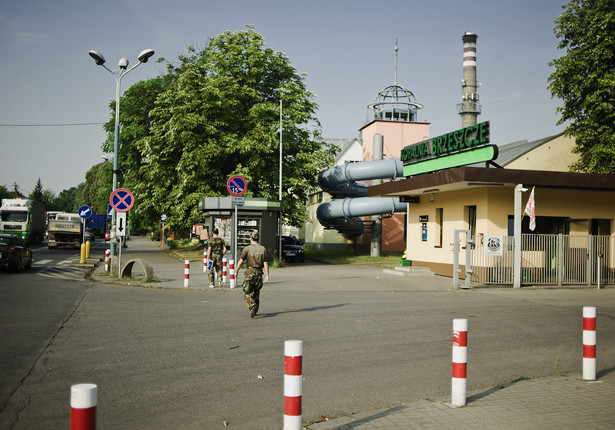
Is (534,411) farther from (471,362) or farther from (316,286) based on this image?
(316,286)

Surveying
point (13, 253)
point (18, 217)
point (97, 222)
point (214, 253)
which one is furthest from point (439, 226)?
point (97, 222)

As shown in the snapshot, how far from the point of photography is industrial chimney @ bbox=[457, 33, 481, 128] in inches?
1953

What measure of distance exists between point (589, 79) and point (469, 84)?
21287mm

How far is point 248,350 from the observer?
8.54m

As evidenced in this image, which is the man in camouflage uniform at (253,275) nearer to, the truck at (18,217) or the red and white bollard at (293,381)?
the red and white bollard at (293,381)

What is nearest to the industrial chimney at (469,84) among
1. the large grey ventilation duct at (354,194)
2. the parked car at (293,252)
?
the large grey ventilation duct at (354,194)

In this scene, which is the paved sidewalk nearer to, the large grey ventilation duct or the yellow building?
the yellow building

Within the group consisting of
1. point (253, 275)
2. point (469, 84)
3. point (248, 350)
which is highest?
point (469, 84)

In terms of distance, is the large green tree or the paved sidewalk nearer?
the paved sidewalk

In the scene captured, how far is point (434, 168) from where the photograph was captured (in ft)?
80.3

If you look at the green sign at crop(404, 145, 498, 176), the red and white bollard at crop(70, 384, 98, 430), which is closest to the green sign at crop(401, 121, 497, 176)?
the green sign at crop(404, 145, 498, 176)

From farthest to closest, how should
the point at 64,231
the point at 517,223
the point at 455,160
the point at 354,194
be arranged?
the point at 64,231
the point at 354,194
the point at 455,160
the point at 517,223

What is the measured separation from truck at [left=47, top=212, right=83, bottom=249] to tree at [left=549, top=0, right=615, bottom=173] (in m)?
34.0

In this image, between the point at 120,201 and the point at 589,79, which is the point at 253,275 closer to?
the point at 120,201
